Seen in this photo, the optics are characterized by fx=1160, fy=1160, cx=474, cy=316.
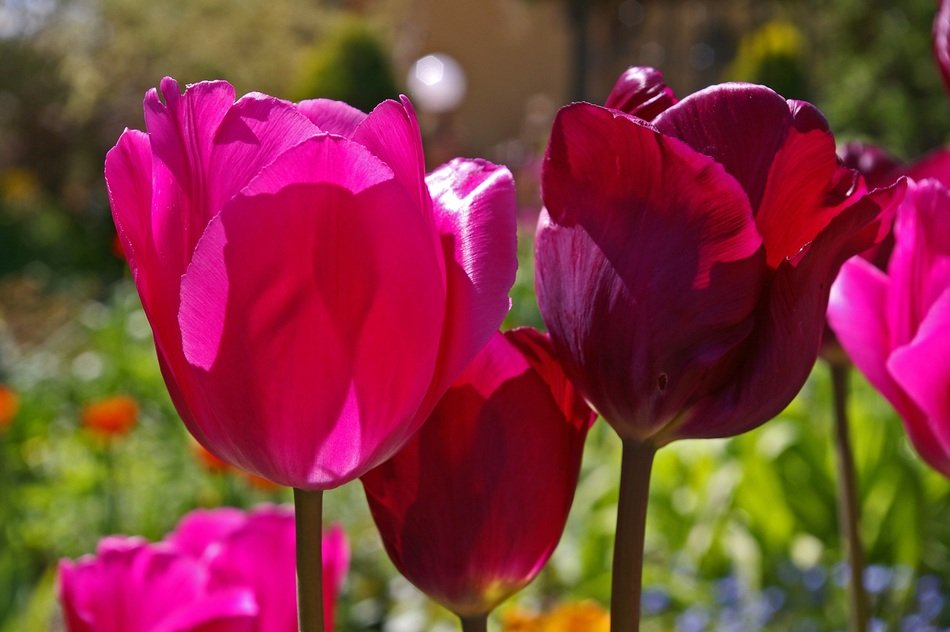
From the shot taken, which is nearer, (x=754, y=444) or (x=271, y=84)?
(x=754, y=444)

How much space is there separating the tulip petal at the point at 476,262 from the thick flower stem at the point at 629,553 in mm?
62

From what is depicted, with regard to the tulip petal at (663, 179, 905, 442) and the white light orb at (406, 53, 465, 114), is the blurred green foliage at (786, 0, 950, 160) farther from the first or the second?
the tulip petal at (663, 179, 905, 442)

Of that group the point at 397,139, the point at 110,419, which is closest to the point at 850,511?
the point at 397,139

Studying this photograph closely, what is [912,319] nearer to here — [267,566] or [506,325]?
[267,566]

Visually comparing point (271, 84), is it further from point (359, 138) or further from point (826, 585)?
point (359, 138)

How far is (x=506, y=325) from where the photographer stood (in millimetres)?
3967

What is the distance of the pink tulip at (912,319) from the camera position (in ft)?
1.46

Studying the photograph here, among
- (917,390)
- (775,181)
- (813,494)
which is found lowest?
(813,494)

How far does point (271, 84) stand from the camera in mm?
13812

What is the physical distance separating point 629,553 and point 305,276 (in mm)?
126

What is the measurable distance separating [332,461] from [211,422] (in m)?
0.04

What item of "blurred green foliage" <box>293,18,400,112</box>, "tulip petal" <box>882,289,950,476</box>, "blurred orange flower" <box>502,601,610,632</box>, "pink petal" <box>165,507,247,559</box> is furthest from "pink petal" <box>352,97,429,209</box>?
"blurred green foliage" <box>293,18,400,112</box>

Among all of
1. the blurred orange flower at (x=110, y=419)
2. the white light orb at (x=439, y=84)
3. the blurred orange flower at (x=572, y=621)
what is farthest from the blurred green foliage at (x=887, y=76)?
the blurred orange flower at (x=572, y=621)

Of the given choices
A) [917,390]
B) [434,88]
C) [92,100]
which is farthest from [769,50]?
[917,390]
